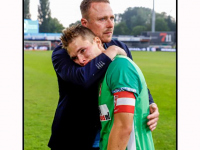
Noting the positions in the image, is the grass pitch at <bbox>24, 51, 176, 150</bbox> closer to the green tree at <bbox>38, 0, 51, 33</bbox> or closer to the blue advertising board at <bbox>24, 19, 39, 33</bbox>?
the blue advertising board at <bbox>24, 19, 39, 33</bbox>

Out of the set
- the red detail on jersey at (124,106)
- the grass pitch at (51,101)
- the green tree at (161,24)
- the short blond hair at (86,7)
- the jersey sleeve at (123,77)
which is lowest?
the grass pitch at (51,101)

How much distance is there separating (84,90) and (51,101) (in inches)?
168

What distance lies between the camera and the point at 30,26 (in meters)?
2.93

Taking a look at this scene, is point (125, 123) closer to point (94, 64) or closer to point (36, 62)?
point (94, 64)

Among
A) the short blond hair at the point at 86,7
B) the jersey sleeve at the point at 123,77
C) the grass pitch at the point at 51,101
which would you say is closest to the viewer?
the jersey sleeve at the point at 123,77

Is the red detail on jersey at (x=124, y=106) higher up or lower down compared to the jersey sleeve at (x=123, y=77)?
lower down

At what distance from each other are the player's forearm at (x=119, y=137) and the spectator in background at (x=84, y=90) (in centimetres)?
18

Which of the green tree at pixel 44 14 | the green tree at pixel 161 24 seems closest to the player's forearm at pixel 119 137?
the green tree at pixel 44 14

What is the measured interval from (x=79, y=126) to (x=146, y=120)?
1.33 feet

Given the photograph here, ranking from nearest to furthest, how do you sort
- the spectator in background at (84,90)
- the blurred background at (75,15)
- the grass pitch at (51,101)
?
the spectator in background at (84,90) < the blurred background at (75,15) < the grass pitch at (51,101)

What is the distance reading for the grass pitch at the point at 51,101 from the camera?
3747mm

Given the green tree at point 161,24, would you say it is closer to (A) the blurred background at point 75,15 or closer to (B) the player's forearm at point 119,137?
(A) the blurred background at point 75,15

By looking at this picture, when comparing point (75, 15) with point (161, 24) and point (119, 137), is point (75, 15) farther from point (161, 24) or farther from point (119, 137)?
point (119, 137)

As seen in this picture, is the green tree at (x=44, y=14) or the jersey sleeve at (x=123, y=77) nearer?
the jersey sleeve at (x=123, y=77)
